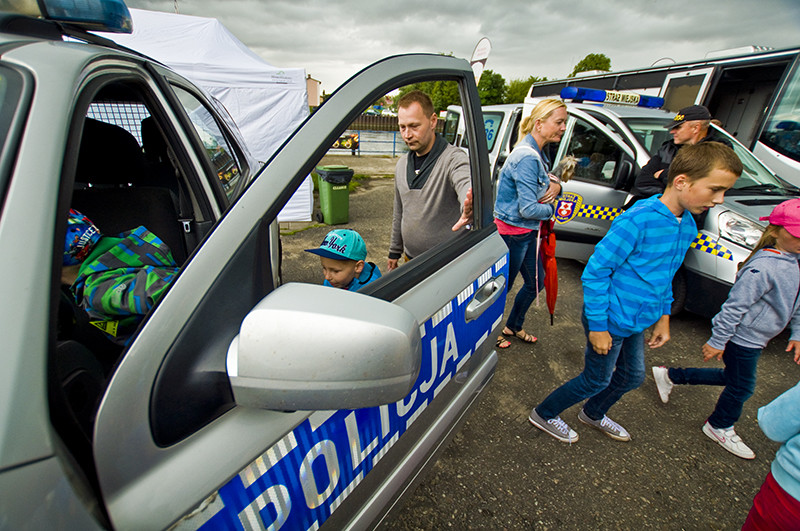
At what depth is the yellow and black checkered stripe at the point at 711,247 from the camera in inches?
114

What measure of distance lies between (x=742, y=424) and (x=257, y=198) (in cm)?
324

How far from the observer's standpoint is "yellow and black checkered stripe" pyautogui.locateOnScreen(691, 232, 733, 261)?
2.90 meters

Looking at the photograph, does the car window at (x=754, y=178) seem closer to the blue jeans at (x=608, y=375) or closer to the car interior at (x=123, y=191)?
the blue jeans at (x=608, y=375)

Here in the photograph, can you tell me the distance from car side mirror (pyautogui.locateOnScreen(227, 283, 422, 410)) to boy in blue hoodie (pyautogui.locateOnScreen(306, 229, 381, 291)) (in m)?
0.87

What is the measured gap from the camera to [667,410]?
2.48 meters

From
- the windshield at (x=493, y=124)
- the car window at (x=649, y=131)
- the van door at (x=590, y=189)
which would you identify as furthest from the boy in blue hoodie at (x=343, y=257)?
the windshield at (x=493, y=124)

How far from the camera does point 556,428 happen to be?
2188 mm

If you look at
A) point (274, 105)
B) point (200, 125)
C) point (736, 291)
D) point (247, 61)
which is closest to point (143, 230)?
point (200, 125)

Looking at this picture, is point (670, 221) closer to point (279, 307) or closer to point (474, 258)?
point (474, 258)

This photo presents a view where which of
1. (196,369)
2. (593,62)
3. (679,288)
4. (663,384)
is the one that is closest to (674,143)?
(679,288)

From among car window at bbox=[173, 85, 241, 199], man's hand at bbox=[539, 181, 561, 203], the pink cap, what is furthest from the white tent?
the pink cap

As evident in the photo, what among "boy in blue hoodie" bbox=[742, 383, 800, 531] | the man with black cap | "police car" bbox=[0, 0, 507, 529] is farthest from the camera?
the man with black cap

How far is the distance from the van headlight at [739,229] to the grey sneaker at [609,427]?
1866 millimetres

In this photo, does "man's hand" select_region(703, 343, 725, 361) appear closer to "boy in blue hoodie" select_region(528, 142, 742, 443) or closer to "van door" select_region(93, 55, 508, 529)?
"boy in blue hoodie" select_region(528, 142, 742, 443)
